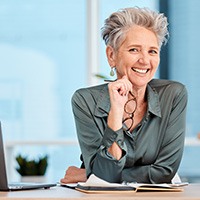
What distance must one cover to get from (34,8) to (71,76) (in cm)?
70

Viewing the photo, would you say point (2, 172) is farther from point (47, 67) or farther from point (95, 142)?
point (47, 67)

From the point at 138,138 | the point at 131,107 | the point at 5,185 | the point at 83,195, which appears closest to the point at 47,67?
the point at 131,107

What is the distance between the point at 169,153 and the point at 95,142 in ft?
1.03

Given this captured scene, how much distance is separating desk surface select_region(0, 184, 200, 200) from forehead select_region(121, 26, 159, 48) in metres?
0.77

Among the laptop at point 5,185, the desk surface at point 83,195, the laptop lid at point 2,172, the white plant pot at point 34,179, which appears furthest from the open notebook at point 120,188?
the white plant pot at point 34,179

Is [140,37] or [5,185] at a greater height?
[140,37]

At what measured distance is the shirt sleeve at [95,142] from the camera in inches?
102

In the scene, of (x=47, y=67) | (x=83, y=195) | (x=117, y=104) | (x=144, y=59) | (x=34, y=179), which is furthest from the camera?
(x=47, y=67)

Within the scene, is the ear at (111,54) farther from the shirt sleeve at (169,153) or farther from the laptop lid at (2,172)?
the laptop lid at (2,172)

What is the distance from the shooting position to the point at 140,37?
9.36 feet

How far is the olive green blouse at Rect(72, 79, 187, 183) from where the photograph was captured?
103 inches

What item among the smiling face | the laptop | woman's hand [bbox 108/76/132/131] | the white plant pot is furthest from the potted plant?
the laptop

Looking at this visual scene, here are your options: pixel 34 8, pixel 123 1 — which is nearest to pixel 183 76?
pixel 123 1

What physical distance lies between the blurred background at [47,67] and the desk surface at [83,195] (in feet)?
11.7
